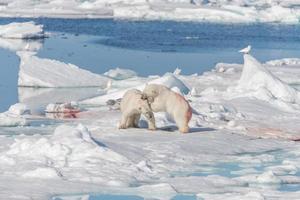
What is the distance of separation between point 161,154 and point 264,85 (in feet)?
22.9

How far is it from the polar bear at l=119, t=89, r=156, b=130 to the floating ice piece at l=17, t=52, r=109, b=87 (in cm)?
734

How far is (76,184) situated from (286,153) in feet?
10.3

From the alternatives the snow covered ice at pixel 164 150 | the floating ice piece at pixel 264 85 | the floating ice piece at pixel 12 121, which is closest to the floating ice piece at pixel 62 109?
the snow covered ice at pixel 164 150

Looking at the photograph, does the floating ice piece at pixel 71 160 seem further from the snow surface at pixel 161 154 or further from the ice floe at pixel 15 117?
the ice floe at pixel 15 117

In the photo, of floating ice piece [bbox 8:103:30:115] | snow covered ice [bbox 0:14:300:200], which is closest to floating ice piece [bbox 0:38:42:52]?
snow covered ice [bbox 0:14:300:200]

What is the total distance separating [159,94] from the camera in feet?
32.4

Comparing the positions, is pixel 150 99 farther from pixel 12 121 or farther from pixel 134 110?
pixel 12 121

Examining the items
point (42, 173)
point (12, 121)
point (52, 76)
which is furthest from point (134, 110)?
point (52, 76)

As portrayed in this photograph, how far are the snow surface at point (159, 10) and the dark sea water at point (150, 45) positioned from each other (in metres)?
2.86

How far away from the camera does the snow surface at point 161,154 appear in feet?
22.4

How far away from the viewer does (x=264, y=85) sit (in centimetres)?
1503

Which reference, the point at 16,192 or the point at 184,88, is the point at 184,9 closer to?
the point at 184,88

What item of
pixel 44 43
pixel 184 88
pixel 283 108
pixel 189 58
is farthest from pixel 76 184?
pixel 44 43

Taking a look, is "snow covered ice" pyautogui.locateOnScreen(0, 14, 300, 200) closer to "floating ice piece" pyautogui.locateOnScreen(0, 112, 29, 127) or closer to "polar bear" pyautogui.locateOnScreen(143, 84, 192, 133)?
"floating ice piece" pyautogui.locateOnScreen(0, 112, 29, 127)
